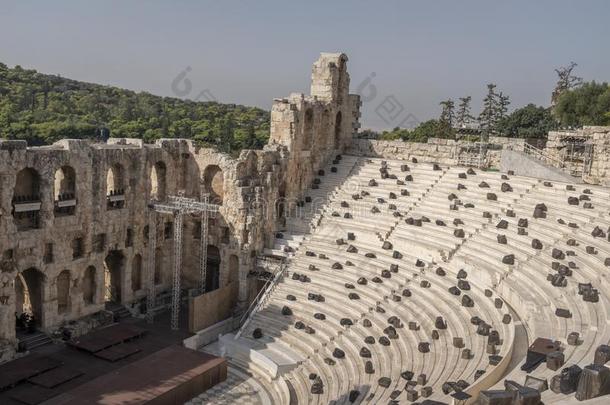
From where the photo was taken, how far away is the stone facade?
2623 centimetres

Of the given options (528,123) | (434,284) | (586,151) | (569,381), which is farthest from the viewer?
(528,123)

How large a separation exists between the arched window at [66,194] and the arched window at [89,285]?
11.1ft

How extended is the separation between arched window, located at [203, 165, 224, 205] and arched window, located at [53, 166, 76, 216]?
8.15 m

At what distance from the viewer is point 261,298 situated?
30047 mm

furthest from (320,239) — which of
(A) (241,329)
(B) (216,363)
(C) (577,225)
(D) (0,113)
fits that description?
(D) (0,113)

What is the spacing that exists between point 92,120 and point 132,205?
47759 mm

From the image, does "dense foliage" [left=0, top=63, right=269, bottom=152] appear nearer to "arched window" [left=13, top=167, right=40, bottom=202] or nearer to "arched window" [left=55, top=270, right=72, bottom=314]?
"arched window" [left=13, top=167, right=40, bottom=202]

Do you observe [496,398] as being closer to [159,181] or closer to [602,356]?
[602,356]

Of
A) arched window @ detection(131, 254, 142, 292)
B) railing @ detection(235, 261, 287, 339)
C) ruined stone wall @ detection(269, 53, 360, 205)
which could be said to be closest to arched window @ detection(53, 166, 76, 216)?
arched window @ detection(131, 254, 142, 292)

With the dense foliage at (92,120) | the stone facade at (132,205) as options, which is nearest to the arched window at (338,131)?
the stone facade at (132,205)

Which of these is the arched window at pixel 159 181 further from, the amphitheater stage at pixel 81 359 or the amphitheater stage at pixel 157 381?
the amphitheater stage at pixel 157 381

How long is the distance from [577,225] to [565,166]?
10400 mm

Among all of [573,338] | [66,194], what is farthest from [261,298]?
[573,338]

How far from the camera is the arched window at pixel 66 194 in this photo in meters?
27.6
